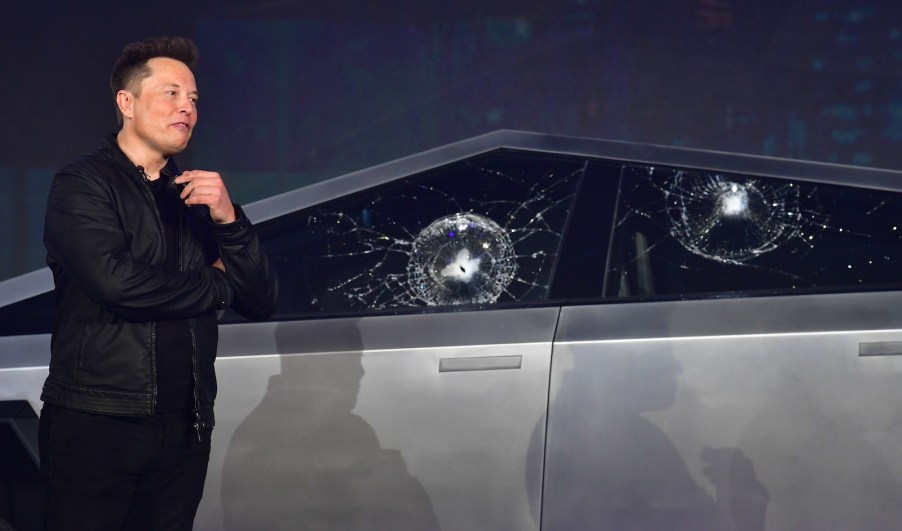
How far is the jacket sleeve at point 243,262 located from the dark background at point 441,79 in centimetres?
215

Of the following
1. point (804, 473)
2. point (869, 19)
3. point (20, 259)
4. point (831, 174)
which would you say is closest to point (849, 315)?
point (804, 473)

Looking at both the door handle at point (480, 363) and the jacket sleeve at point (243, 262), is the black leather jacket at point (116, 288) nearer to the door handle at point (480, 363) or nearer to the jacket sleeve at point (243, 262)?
the jacket sleeve at point (243, 262)

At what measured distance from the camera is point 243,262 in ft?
3.98

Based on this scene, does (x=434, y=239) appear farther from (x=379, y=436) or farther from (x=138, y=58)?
(x=138, y=58)

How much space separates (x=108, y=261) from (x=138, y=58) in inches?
12.9

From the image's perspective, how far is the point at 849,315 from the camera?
1.56m

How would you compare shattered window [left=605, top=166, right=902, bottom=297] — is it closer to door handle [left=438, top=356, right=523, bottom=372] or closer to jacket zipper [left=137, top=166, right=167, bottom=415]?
door handle [left=438, top=356, right=523, bottom=372]

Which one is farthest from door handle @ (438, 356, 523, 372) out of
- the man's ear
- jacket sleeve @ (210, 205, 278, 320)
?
the man's ear

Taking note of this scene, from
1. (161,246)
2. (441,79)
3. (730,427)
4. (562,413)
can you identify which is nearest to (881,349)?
(730,427)

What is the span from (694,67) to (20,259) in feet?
9.23

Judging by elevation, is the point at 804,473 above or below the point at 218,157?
below

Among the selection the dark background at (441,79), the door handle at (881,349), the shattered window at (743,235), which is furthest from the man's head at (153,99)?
the dark background at (441,79)

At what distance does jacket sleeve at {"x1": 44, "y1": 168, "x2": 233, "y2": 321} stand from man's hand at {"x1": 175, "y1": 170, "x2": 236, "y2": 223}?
82 millimetres

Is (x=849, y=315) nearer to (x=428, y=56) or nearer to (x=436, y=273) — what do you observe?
(x=436, y=273)
